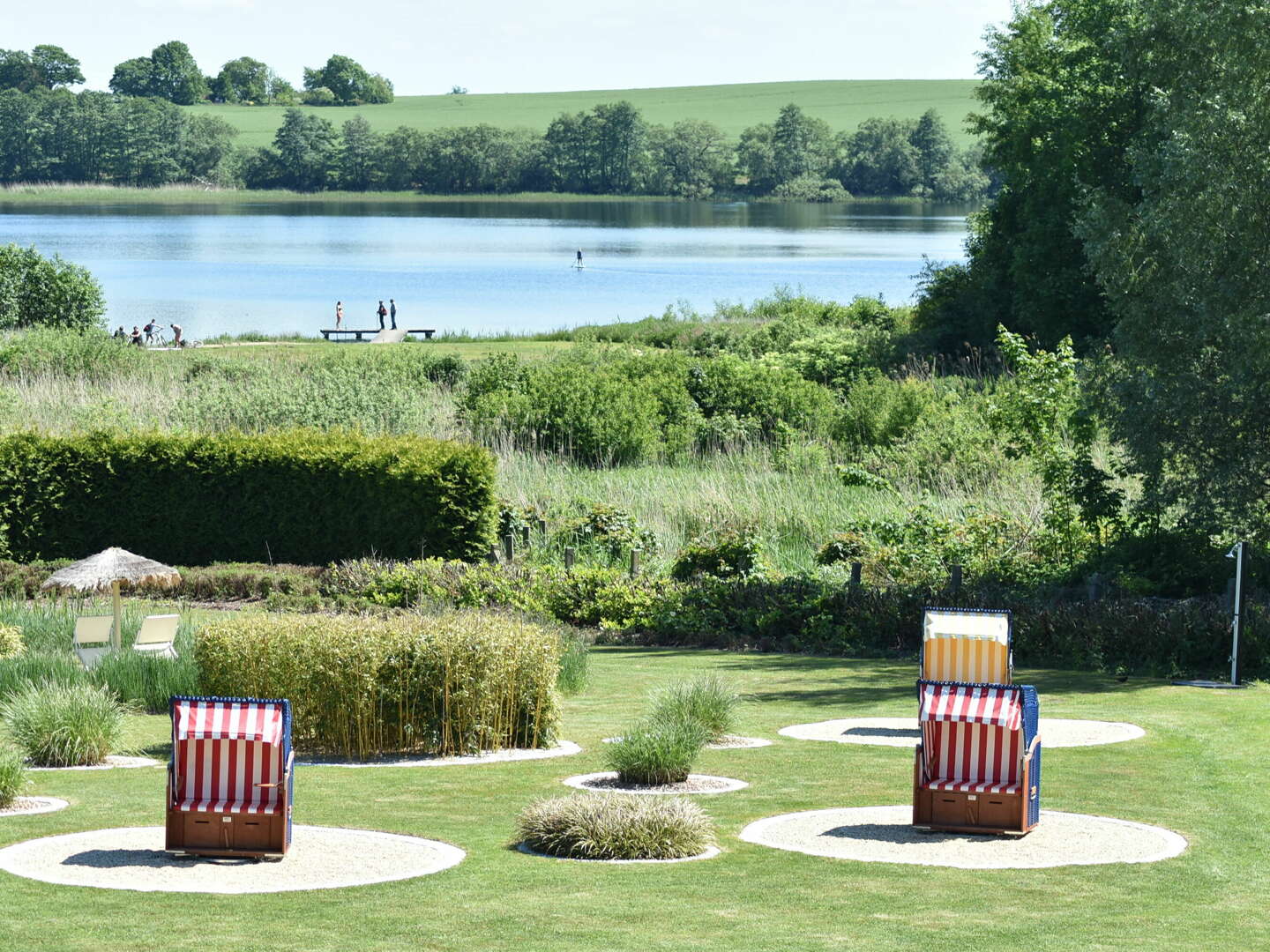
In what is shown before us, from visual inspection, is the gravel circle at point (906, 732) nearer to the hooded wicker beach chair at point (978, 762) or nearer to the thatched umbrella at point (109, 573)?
the hooded wicker beach chair at point (978, 762)

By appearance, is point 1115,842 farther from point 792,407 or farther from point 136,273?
point 136,273

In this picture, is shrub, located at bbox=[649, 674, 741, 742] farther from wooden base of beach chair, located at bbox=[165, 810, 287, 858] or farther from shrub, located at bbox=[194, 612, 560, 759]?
wooden base of beach chair, located at bbox=[165, 810, 287, 858]

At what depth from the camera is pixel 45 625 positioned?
704 inches


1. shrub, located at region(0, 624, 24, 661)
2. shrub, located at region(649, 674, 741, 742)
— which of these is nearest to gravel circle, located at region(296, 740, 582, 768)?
shrub, located at region(649, 674, 741, 742)

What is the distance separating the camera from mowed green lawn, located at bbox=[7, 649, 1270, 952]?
24.8 feet

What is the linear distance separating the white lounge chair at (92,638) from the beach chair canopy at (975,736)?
28.1 feet

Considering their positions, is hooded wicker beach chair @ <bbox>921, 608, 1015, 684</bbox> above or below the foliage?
below

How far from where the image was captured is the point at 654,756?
11.3 m

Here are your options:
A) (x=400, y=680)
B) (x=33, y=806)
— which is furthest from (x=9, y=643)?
(x=33, y=806)

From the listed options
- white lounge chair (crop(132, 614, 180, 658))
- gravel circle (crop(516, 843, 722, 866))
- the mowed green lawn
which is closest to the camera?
the mowed green lawn

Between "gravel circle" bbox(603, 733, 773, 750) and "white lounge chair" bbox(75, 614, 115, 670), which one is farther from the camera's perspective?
"white lounge chair" bbox(75, 614, 115, 670)

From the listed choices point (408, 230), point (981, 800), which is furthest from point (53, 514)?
point (408, 230)

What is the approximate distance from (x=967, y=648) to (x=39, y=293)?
4689 cm

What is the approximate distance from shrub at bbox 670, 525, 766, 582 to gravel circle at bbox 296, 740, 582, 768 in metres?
9.20
